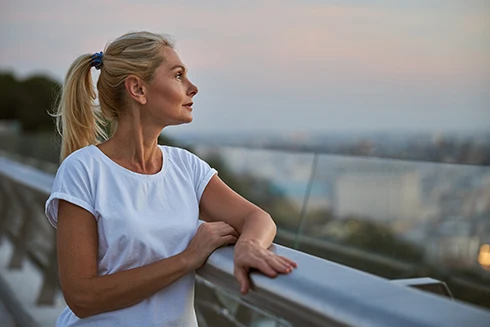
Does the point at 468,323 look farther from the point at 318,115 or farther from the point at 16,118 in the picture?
the point at 16,118

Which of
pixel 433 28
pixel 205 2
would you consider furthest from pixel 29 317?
pixel 433 28

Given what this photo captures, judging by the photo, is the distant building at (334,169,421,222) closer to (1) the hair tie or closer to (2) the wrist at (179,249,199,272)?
(1) the hair tie

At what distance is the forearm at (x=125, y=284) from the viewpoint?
1785 mm

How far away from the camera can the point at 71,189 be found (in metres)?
1.86

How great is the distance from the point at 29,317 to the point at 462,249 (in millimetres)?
2873

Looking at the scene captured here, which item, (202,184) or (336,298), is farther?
(202,184)

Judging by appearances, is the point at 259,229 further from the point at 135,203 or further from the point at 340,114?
the point at 340,114

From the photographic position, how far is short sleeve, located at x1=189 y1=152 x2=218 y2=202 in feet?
6.93

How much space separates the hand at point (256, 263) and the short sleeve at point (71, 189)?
513 mm

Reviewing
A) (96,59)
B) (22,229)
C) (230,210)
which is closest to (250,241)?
(230,210)

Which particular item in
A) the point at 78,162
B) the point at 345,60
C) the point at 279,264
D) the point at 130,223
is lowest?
the point at 345,60

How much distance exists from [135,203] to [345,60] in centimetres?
1407

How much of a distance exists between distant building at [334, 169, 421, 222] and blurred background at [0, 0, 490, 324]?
2cm

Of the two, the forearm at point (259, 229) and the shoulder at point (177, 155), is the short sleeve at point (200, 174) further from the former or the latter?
the forearm at point (259, 229)
